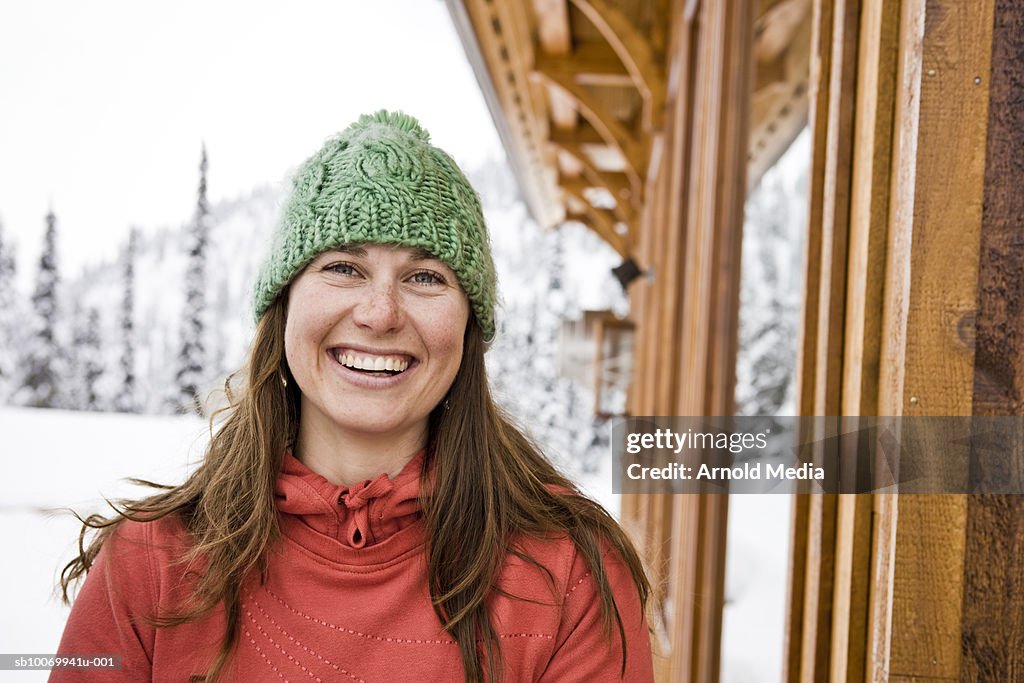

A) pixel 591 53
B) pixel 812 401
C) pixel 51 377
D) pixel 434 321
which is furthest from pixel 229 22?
pixel 812 401

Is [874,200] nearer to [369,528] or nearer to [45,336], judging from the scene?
[369,528]

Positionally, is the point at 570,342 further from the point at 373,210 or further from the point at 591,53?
the point at 373,210

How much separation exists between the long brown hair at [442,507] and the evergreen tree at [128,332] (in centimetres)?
174

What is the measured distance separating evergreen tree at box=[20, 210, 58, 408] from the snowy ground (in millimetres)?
77

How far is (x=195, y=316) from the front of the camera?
10.9 ft

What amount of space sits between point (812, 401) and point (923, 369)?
0.30 meters

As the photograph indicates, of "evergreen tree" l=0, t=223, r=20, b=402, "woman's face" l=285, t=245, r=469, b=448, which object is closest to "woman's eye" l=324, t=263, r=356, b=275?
"woman's face" l=285, t=245, r=469, b=448

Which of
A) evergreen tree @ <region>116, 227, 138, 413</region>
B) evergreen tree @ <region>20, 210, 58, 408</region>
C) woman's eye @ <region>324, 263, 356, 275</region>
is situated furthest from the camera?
evergreen tree @ <region>20, 210, 58, 408</region>

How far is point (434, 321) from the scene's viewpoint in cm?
124

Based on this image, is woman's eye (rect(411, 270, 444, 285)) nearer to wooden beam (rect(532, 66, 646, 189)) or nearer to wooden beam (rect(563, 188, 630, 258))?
wooden beam (rect(532, 66, 646, 189))

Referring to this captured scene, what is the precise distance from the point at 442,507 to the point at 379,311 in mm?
309

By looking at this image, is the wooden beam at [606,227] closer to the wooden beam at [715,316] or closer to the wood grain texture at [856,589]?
the wooden beam at [715,316]

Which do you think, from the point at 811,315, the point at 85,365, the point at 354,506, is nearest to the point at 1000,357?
the point at 811,315

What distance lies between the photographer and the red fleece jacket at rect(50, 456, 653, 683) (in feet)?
3.89
